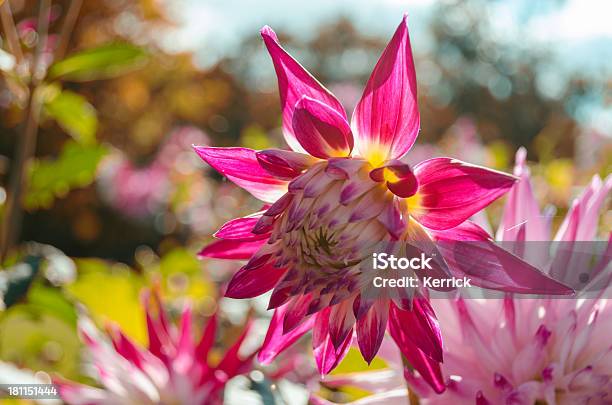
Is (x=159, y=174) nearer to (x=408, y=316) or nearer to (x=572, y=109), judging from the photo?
(x=408, y=316)

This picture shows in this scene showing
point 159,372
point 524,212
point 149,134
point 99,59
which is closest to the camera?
point 524,212

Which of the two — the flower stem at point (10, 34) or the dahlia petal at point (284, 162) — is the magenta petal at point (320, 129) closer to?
the dahlia petal at point (284, 162)

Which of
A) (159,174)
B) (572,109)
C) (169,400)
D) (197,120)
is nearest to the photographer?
(169,400)

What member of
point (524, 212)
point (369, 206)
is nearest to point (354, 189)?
point (369, 206)

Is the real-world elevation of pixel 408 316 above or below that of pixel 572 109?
below

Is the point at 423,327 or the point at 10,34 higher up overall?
the point at 10,34

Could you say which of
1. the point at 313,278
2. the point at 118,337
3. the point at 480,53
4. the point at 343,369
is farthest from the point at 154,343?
the point at 480,53

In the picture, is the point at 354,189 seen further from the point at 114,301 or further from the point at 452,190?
the point at 114,301
